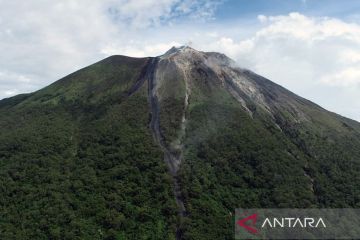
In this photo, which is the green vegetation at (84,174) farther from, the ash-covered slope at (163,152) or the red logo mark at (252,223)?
the red logo mark at (252,223)

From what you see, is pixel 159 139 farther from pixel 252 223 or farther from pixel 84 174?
pixel 252 223

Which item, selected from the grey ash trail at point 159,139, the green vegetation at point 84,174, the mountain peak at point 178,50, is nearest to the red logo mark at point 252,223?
the grey ash trail at point 159,139

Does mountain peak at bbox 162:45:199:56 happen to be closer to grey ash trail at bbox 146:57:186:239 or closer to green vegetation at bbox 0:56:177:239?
grey ash trail at bbox 146:57:186:239

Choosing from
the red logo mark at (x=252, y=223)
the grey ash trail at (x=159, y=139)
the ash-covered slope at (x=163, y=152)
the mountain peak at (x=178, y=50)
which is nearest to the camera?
the red logo mark at (x=252, y=223)

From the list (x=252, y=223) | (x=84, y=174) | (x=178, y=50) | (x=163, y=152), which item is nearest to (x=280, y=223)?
(x=252, y=223)

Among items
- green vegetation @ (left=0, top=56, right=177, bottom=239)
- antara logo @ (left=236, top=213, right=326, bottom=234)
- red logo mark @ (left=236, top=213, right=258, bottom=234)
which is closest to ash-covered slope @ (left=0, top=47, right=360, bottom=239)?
green vegetation @ (left=0, top=56, right=177, bottom=239)

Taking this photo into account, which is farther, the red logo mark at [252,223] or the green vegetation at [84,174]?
the red logo mark at [252,223]

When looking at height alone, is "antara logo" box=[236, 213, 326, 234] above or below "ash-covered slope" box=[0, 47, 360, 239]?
below
